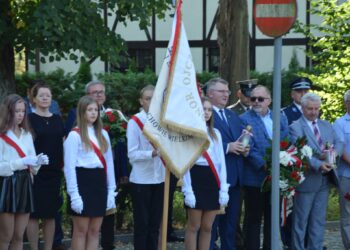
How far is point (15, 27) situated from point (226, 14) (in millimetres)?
3928

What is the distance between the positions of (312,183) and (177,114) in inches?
94.1

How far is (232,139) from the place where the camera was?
11672 millimetres

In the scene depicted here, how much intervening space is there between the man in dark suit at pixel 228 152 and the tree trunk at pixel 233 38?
463 cm

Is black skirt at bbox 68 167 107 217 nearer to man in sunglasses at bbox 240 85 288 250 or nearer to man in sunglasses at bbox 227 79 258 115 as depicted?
man in sunglasses at bbox 240 85 288 250

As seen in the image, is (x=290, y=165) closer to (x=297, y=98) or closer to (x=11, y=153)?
(x=297, y=98)

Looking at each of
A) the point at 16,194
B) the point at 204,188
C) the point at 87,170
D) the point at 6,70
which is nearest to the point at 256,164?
the point at 204,188

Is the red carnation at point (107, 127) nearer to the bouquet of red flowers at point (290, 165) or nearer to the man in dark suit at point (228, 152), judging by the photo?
the man in dark suit at point (228, 152)

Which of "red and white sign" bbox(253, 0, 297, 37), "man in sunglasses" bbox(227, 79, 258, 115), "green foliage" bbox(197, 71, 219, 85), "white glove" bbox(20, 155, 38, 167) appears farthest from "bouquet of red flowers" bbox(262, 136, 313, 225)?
"green foliage" bbox(197, 71, 219, 85)

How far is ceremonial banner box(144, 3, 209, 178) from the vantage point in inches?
409

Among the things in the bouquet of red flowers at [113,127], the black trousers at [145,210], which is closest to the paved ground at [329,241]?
the black trousers at [145,210]

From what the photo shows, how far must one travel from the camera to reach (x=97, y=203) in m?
10.4

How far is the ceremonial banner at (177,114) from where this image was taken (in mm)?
10391

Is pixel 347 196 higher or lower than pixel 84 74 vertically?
lower

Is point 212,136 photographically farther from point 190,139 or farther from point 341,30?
point 341,30
